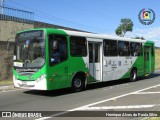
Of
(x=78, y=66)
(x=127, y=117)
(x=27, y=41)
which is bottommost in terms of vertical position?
(x=127, y=117)

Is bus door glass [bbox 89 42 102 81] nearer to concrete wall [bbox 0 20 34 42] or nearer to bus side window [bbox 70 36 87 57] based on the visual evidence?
bus side window [bbox 70 36 87 57]

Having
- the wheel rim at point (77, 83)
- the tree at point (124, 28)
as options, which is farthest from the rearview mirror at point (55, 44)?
the tree at point (124, 28)

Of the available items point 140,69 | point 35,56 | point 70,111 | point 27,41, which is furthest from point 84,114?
point 140,69

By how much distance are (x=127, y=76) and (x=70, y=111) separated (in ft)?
33.1

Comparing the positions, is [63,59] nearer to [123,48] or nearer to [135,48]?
[123,48]

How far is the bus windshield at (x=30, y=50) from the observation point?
494 inches


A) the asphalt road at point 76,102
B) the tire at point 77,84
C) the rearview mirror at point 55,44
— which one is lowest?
the asphalt road at point 76,102

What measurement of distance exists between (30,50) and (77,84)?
2.89 meters

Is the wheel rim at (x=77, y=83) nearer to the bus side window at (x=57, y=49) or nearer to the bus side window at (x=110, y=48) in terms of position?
the bus side window at (x=57, y=49)

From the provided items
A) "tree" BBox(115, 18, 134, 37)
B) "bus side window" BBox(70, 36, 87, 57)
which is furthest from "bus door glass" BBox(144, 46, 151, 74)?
"tree" BBox(115, 18, 134, 37)

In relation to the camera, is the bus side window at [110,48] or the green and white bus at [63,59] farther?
the bus side window at [110,48]

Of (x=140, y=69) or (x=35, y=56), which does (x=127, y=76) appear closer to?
(x=140, y=69)

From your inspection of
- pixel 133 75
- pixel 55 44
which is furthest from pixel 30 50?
pixel 133 75

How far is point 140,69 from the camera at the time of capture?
20922 mm
